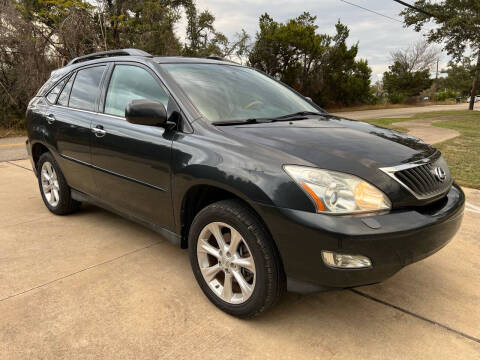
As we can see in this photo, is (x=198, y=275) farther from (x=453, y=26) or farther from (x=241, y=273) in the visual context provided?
(x=453, y=26)

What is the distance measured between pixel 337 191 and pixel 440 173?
0.89 metres

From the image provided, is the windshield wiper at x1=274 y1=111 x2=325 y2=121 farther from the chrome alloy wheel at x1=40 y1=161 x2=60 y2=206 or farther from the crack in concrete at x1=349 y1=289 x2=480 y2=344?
the chrome alloy wheel at x1=40 y1=161 x2=60 y2=206

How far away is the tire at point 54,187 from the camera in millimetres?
3918

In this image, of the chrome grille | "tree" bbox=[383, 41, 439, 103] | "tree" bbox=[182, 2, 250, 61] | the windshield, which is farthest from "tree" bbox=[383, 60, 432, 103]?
the chrome grille

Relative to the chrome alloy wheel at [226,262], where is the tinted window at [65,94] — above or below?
above

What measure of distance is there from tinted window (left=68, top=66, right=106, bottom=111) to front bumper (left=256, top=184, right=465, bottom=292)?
221cm

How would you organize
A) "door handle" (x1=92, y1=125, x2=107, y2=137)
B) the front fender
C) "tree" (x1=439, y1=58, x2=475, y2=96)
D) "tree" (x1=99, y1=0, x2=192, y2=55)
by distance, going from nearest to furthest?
the front fender
"door handle" (x1=92, y1=125, x2=107, y2=137)
"tree" (x1=99, y1=0, x2=192, y2=55)
"tree" (x1=439, y1=58, x2=475, y2=96)

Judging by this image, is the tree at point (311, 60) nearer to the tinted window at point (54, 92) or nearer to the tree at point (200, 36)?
the tree at point (200, 36)

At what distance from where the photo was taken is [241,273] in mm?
2225

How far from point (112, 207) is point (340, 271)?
214 cm

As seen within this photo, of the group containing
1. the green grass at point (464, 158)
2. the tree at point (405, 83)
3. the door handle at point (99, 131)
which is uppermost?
the tree at point (405, 83)

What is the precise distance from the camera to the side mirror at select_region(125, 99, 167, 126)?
2.41 metres

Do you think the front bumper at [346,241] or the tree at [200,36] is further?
the tree at [200,36]

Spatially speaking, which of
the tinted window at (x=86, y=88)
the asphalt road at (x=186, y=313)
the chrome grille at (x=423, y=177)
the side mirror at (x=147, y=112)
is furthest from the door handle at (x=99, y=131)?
the chrome grille at (x=423, y=177)
